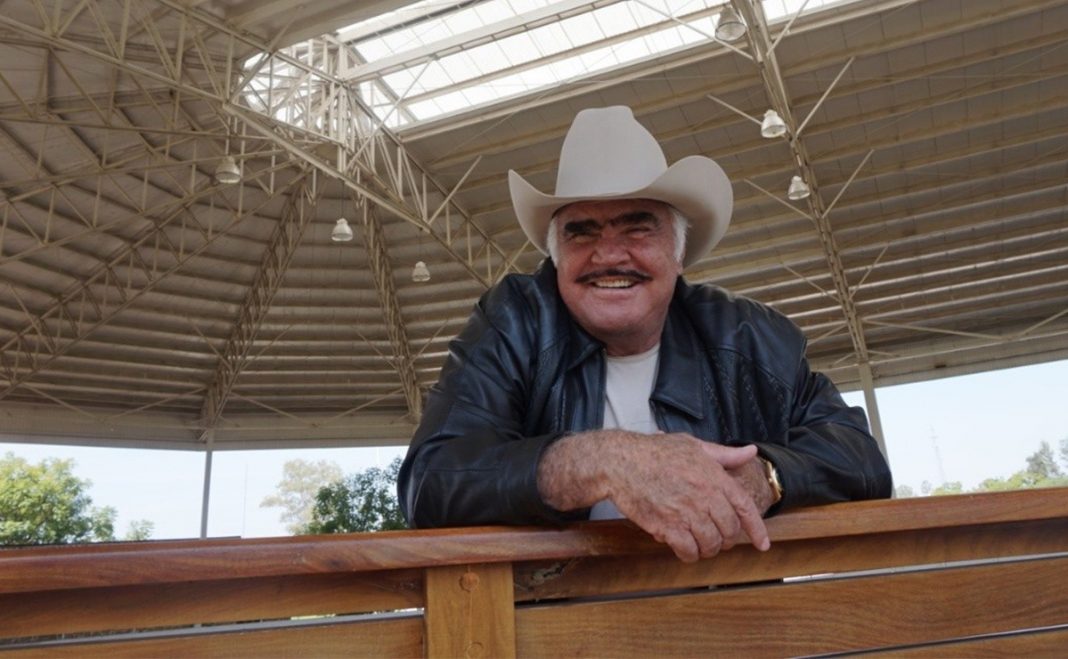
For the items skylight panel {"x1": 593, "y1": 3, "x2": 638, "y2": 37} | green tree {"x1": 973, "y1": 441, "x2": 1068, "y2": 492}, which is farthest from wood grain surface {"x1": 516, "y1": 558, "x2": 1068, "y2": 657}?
green tree {"x1": 973, "y1": 441, "x2": 1068, "y2": 492}

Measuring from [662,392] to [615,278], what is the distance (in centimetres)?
25

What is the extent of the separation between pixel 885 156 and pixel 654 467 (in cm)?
1366

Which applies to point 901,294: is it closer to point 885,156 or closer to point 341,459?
point 885,156

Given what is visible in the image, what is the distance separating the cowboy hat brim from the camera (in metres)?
1.73

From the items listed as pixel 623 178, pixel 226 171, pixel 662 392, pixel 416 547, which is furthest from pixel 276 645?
pixel 226 171

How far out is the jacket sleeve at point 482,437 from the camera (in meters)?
1.28

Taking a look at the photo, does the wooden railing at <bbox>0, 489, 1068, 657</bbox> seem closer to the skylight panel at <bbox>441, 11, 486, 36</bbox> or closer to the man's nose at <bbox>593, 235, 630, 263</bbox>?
the man's nose at <bbox>593, 235, 630, 263</bbox>

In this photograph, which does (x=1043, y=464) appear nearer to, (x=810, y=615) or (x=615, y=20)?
(x=615, y=20)

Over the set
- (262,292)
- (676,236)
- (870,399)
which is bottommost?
(676,236)

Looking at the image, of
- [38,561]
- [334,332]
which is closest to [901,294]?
[334,332]

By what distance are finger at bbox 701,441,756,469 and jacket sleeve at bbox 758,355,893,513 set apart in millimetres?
83

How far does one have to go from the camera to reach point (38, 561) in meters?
0.93

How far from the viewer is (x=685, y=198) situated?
181cm

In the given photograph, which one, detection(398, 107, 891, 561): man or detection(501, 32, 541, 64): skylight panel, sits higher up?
detection(501, 32, 541, 64): skylight panel
